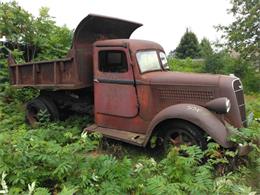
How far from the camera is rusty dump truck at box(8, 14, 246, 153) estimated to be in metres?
5.07

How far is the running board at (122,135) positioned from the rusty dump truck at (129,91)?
0.02 metres

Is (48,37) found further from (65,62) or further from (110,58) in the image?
(110,58)

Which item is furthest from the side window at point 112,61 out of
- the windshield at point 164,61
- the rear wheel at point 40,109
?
the rear wheel at point 40,109

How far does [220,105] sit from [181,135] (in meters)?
0.76

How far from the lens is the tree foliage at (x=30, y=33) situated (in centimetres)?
937

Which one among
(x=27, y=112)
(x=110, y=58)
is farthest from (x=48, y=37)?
(x=110, y=58)

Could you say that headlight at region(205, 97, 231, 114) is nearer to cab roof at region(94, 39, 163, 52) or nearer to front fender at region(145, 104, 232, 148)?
front fender at region(145, 104, 232, 148)

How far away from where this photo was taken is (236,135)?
4512mm

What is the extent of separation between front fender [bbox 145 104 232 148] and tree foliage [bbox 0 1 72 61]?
18.2ft

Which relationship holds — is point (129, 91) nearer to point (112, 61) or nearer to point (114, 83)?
point (114, 83)

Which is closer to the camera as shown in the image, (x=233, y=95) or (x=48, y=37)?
(x=233, y=95)

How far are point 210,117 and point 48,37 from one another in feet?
22.4

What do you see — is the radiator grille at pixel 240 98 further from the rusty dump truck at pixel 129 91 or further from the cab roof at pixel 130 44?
the cab roof at pixel 130 44

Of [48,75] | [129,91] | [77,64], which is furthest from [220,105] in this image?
[48,75]
